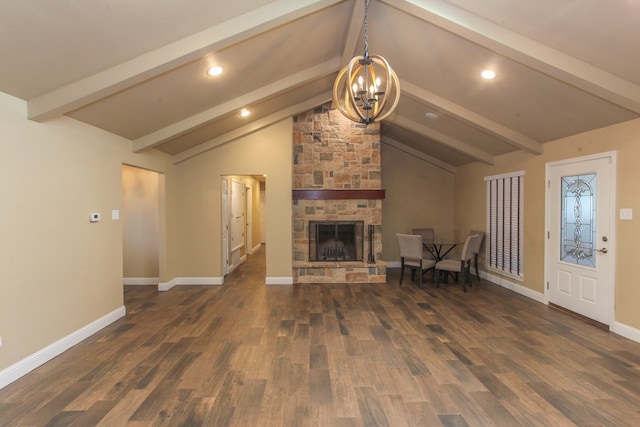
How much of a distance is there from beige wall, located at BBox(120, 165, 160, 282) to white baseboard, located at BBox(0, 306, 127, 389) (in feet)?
6.11

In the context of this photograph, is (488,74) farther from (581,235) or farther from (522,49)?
(581,235)

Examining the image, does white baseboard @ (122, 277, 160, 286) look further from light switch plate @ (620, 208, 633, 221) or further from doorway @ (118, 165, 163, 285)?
light switch plate @ (620, 208, 633, 221)

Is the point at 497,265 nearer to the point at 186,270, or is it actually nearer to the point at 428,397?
the point at 428,397

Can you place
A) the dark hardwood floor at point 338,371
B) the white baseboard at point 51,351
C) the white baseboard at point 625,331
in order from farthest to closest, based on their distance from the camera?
the white baseboard at point 625,331 → the white baseboard at point 51,351 → the dark hardwood floor at point 338,371

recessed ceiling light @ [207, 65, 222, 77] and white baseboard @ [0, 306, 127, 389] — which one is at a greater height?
recessed ceiling light @ [207, 65, 222, 77]

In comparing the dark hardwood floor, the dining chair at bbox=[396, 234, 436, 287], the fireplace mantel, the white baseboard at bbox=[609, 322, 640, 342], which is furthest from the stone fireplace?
the white baseboard at bbox=[609, 322, 640, 342]

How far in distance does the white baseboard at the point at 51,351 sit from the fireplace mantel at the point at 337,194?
132 inches

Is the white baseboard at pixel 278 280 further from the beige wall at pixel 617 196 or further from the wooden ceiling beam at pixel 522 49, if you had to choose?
the wooden ceiling beam at pixel 522 49

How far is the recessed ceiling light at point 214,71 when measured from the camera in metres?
3.45

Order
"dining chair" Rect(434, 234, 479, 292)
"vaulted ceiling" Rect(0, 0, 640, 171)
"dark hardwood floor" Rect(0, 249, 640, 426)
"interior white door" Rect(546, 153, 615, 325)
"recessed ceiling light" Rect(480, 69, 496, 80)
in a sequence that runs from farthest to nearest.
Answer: "dining chair" Rect(434, 234, 479, 292)
"interior white door" Rect(546, 153, 615, 325)
"recessed ceiling light" Rect(480, 69, 496, 80)
"vaulted ceiling" Rect(0, 0, 640, 171)
"dark hardwood floor" Rect(0, 249, 640, 426)

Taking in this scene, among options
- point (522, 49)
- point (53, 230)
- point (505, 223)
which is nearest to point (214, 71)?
point (53, 230)

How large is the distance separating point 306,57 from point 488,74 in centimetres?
216

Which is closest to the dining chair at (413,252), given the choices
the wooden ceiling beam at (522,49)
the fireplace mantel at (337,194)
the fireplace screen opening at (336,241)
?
the fireplace screen opening at (336,241)

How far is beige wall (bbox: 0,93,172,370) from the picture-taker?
2660 millimetres
